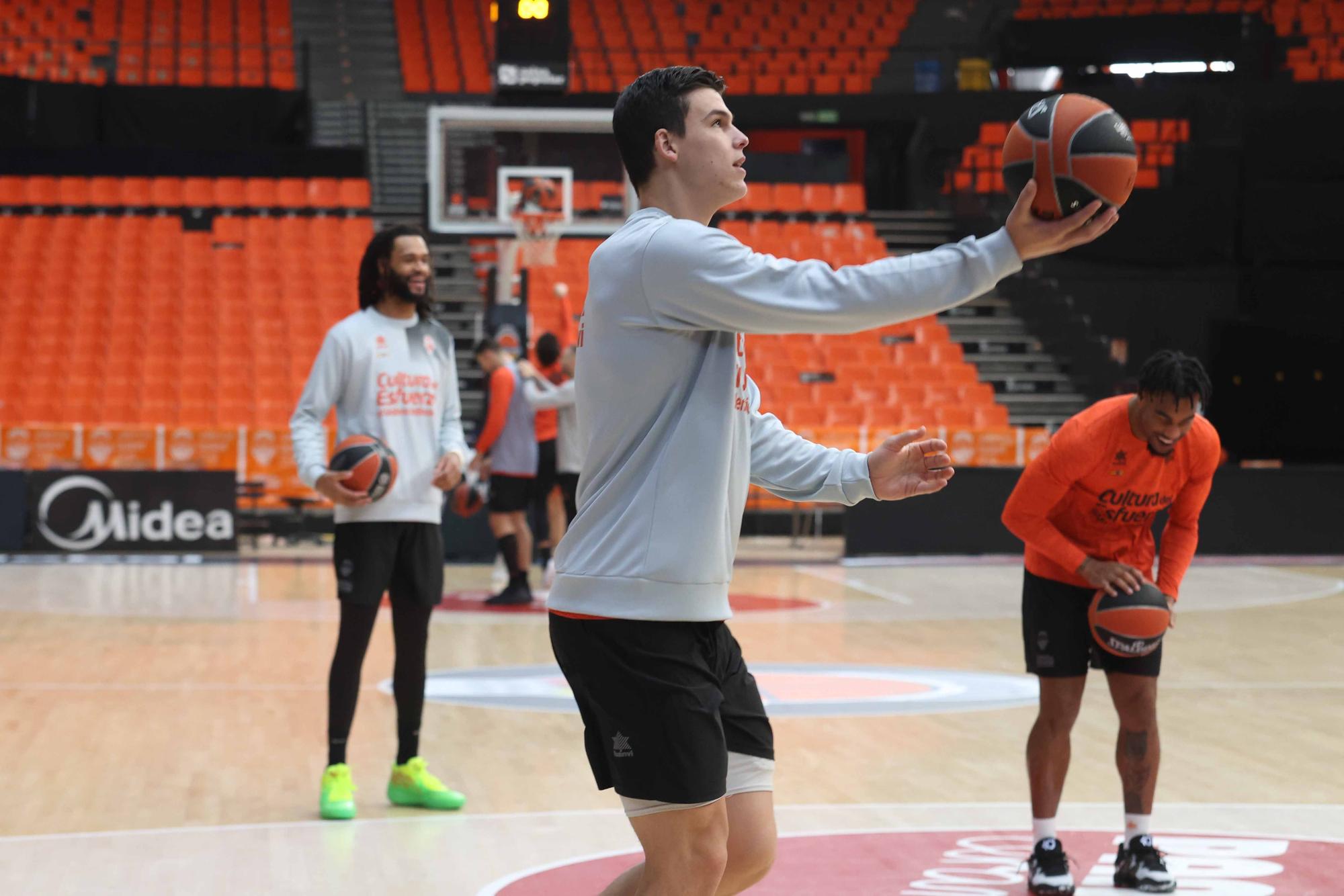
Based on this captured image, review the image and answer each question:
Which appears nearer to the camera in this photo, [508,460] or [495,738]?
[495,738]

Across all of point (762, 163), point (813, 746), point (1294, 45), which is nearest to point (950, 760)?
point (813, 746)

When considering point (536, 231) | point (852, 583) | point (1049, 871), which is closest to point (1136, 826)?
point (1049, 871)

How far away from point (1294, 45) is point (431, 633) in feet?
60.0

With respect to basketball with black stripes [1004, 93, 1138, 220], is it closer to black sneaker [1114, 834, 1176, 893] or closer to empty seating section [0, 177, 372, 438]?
black sneaker [1114, 834, 1176, 893]

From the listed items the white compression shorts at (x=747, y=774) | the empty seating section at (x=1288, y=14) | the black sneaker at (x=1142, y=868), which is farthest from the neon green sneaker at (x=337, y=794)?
the empty seating section at (x=1288, y=14)

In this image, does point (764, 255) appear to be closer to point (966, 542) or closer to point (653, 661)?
point (653, 661)

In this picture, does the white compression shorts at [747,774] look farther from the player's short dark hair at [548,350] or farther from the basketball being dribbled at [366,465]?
the player's short dark hair at [548,350]

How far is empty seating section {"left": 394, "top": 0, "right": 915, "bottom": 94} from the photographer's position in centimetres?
2450

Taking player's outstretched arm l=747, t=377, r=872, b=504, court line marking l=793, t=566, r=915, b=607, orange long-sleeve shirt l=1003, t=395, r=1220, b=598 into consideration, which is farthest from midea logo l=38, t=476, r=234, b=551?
player's outstretched arm l=747, t=377, r=872, b=504

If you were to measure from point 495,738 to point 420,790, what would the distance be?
1.33 meters

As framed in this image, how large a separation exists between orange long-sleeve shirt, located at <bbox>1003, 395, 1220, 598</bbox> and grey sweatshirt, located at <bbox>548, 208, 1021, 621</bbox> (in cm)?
204

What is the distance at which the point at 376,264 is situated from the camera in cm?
579

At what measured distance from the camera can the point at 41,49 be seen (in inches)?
923

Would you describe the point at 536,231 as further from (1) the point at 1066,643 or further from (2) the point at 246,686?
(1) the point at 1066,643
